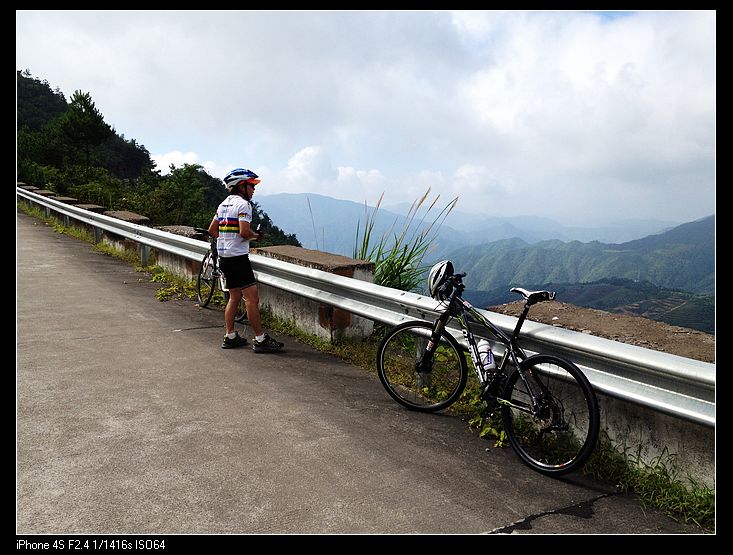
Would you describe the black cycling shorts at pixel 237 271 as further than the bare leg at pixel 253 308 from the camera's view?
Yes

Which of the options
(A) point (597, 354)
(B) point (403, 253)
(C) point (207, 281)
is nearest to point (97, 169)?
(C) point (207, 281)

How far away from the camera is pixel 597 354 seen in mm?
3494

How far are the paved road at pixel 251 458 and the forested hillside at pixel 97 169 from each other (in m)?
2.10

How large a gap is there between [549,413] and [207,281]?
5750mm

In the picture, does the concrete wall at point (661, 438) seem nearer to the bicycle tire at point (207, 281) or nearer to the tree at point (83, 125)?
the bicycle tire at point (207, 281)

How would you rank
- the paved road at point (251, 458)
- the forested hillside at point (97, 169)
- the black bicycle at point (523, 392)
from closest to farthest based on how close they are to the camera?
the paved road at point (251, 458) < the black bicycle at point (523, 392) < the forested hillside at point (97, 169)

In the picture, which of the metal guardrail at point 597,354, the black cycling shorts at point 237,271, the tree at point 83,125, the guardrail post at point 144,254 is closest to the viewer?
the metal guardrail at point 597,354

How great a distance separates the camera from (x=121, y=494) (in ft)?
10.2

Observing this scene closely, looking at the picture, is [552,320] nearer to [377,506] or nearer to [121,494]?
[377,506]

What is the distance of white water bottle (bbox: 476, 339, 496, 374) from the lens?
4.05m

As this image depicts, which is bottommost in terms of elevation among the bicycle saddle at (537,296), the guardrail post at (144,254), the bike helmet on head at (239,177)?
the bicycle saddle at (537,296)

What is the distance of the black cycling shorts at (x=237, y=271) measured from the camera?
20.3ft

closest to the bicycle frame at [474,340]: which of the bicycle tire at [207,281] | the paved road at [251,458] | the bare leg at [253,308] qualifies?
the paved road at [251,458]
